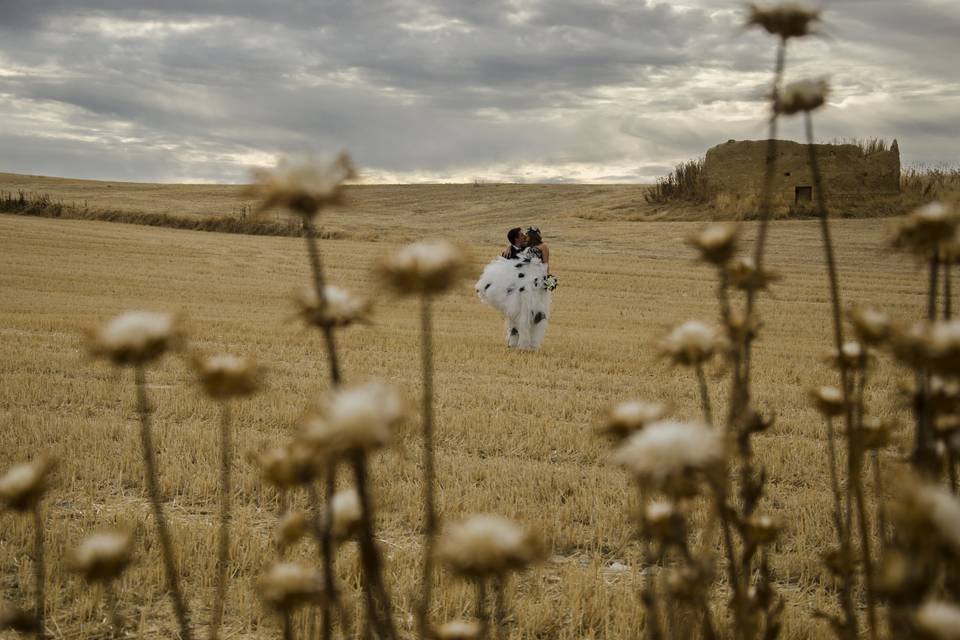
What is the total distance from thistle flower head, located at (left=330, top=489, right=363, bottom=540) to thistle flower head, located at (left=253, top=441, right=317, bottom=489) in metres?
0.17

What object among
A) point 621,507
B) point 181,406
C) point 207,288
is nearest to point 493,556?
point 621,507

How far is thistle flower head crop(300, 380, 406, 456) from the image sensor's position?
3.64 ft

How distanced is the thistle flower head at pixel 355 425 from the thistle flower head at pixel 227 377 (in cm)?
41

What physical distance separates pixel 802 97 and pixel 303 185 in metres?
1.05

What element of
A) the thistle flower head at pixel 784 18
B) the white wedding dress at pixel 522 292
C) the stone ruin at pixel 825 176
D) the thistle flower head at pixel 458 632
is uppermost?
the stone ruin at pixel 825 176

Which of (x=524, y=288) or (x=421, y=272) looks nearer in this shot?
(x=421, y=272)

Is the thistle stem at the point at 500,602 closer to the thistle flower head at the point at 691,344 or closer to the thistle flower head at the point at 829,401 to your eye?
the thistle flower head at the point at 691,344

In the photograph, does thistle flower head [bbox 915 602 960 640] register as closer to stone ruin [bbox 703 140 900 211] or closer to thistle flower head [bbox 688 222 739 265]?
thistle flower head [bbox 688 222 739 265]

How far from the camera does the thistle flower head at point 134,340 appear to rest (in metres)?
1.42

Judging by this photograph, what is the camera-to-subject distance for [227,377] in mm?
1526

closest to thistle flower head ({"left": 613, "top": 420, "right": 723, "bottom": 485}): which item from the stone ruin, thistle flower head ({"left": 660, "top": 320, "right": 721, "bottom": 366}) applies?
thistle flower head ({"left": 660, "top": 320, "right": 721, "bottom": 366})

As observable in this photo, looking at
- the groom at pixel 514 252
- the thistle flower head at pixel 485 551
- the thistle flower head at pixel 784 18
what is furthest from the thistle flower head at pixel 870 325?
the groom at pixel 514 252

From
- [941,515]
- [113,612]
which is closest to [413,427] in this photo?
[113,612]

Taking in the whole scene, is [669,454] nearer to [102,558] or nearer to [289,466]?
[289,466]
